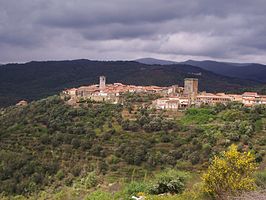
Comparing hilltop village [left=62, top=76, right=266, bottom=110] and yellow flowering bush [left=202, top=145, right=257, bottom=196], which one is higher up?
yellow flowering bush [left=202, top=145, right=257, bottom=196]

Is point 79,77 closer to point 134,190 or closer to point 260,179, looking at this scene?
point 134,190

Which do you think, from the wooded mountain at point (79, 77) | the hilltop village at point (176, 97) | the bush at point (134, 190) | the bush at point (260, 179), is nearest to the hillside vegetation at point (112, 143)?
the hilltop village at point (176, 97)

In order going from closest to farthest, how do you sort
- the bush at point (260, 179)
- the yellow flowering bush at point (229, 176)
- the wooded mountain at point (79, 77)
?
1. the yellow flowering bush at point (229, 176)
2. the bush at point (260, 179)
3. the wooded mountain at point (79, 77)

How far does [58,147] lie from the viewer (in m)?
42.9

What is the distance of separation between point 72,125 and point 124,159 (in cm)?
1231

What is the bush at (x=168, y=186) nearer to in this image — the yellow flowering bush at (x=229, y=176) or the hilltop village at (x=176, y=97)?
the yellow flowering bush at (x=229, y=176)

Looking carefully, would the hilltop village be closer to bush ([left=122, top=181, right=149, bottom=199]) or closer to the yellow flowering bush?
bush ([left=122, top=181, right=149, bottom=199])

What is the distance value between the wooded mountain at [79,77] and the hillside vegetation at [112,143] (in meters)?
56.0

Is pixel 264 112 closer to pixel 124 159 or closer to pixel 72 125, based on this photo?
pixel 124 159

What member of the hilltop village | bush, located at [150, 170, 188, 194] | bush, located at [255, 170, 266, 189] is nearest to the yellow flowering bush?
bush, located at [255, 170, 266, 189]

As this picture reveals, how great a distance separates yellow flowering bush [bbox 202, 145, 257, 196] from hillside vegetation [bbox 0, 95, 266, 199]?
12826mm

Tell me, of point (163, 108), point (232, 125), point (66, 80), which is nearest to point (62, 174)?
point (232, 125)

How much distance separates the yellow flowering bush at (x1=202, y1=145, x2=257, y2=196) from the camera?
12.7m

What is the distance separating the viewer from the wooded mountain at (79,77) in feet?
389
